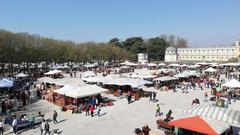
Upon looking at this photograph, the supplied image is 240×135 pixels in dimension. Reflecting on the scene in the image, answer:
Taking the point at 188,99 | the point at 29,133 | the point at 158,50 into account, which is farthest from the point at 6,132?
the point at 158,50

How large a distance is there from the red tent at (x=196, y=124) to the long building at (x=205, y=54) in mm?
89107

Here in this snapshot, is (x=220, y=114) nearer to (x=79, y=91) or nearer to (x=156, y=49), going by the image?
(x=79, y=91)

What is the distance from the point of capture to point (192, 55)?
107125 millimetres

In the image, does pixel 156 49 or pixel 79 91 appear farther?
pixel 156 49

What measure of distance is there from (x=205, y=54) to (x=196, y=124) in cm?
9682

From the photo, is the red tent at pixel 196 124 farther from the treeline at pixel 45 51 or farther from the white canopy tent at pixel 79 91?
the treeline at pixel 45 51

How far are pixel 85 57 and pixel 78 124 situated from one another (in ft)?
180

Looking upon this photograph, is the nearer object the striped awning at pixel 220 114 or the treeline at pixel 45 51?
the striped awning at pixel 220 114

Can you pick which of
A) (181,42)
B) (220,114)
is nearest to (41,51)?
(220,114)

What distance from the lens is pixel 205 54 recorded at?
102 metres

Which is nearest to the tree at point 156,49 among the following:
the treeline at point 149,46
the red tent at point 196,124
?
the treeline at point 149,46

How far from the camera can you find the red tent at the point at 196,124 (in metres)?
10.3

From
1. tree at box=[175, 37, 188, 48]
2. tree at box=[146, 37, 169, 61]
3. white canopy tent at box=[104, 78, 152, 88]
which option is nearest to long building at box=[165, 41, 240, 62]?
tree at box=[146, 37, 169, 61]

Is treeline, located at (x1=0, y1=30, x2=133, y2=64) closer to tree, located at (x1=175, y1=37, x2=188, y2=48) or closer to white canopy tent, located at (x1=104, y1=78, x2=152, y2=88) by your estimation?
white canopy tent, located at (x1=104, y1=78, x2=152, y2=88)
